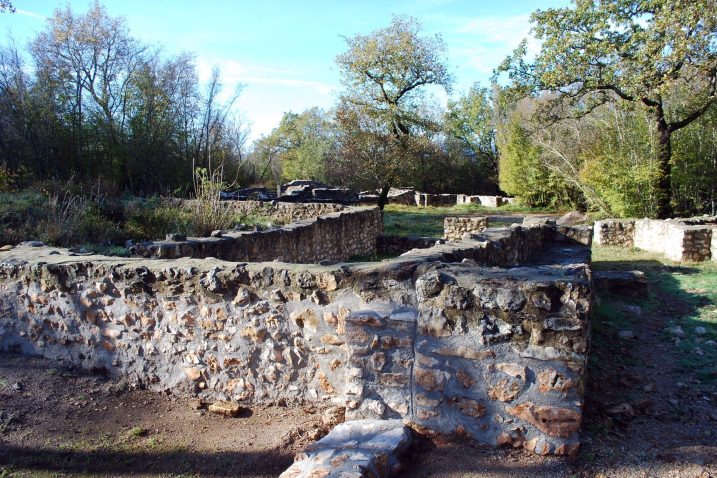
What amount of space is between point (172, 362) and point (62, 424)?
2.66ft

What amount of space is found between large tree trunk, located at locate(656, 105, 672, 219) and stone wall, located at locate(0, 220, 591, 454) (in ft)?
51.1

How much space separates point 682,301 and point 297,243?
6.36m

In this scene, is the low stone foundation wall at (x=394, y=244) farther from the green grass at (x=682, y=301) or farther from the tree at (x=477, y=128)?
the tree at (x=477, y=128)

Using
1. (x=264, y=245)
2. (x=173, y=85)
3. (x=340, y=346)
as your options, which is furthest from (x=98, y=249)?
(x=173, y=85)

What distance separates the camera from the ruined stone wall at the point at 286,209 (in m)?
16.0

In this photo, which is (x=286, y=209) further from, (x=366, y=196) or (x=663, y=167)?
(x=366, y=196)

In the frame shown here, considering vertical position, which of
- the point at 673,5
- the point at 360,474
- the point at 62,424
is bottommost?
the point at 62,424

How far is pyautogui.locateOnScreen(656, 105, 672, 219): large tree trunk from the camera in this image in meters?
17.2

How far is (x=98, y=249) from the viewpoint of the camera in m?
7.82

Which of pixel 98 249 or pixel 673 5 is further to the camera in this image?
pixel 673 5

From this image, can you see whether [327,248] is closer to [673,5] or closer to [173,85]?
[673,5]

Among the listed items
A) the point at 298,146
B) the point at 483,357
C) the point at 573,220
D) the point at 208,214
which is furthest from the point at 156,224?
the point at 298,146

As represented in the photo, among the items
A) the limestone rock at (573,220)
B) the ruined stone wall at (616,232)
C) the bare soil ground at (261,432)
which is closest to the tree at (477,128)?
the limestone rock at (573,220)

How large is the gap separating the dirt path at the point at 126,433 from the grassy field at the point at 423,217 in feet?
38.3
